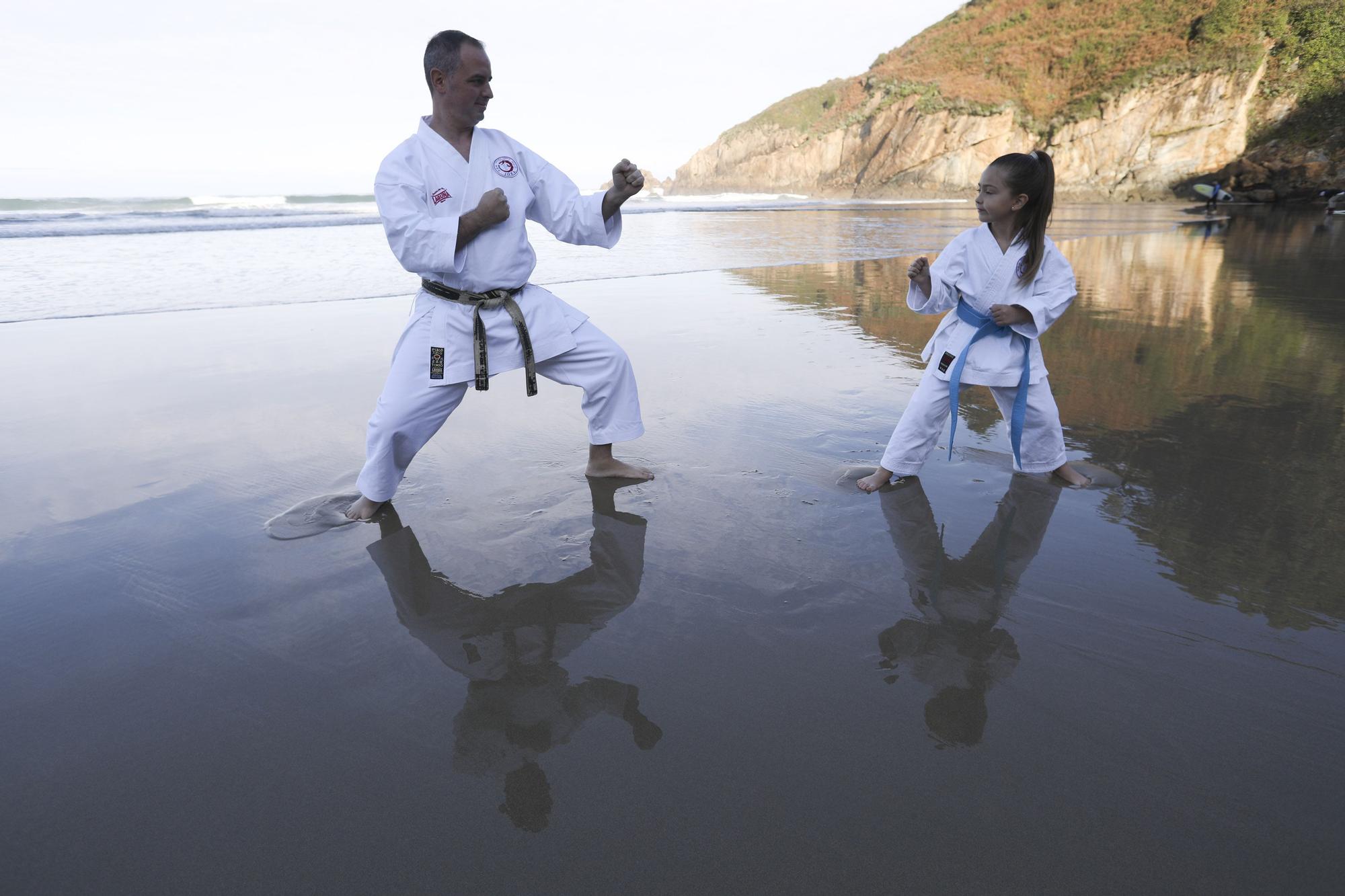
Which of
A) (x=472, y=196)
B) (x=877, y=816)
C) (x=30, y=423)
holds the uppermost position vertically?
(x=472, y=196)

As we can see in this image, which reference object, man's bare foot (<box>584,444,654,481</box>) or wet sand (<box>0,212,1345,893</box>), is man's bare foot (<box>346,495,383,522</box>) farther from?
man's bare foot (<box>584,444,654,481</box>)

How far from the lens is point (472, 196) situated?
2.66m

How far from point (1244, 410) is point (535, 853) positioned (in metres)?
4.10

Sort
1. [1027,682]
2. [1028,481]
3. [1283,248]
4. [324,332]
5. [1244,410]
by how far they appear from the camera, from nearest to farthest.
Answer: [1027,682], [1028,481], [1244,410], [324,332], [1283,248]

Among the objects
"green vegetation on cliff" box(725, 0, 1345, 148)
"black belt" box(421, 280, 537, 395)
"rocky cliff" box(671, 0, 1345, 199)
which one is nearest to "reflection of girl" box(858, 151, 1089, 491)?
"black belt" box(421, 280, 537, 395)

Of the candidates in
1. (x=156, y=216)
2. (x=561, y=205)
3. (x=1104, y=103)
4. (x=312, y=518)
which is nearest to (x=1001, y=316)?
(x=561, y=205)

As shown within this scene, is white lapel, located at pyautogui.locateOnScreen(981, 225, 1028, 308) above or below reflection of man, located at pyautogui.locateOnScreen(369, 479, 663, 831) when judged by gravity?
above

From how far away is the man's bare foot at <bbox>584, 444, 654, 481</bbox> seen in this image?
302 cm

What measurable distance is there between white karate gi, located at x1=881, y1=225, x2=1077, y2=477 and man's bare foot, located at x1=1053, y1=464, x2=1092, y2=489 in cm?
4

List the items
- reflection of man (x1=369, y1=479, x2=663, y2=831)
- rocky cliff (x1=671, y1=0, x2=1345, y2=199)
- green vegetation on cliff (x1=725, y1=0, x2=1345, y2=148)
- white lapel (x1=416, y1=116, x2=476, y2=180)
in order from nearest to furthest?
reflection of man (x1=369, y1=479, x2=663, y2=831), white lapel (x1=416, y1=116, x2=476, y2=180), rocky cliff (x1=671, y1=0, x2=1345, y2=199), green vegetation on cliff (x1=725, y1=0, x2=1345, y2=148)

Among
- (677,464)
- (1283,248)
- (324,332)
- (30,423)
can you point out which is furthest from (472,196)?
(1283,248)

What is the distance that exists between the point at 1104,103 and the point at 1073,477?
148ft

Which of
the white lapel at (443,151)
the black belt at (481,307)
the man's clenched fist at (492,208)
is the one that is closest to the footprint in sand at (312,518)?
the black belt at (481,307)

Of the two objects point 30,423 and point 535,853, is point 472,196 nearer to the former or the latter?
point 535,853
